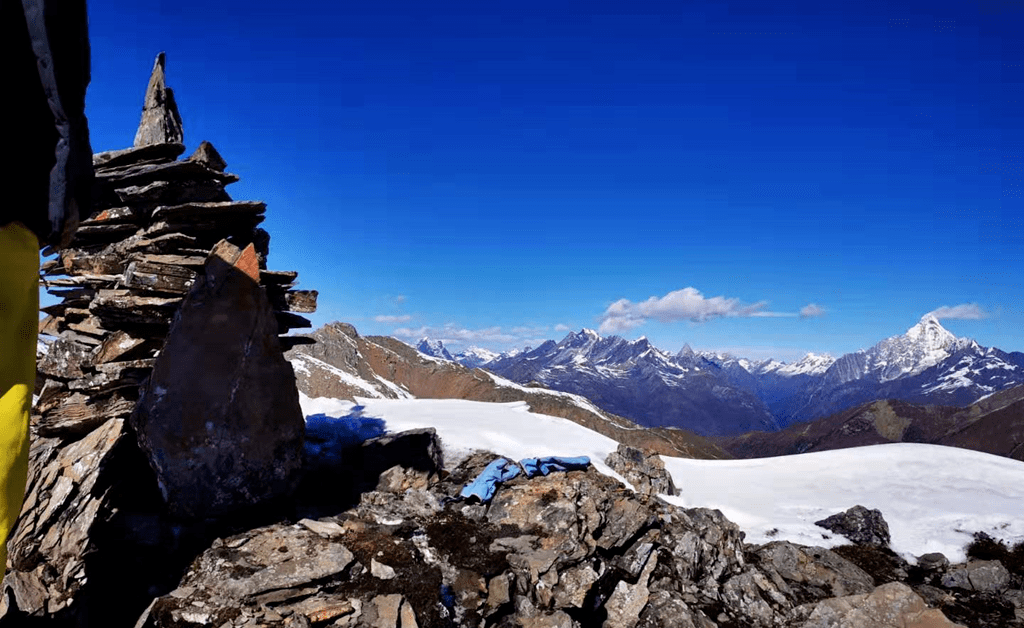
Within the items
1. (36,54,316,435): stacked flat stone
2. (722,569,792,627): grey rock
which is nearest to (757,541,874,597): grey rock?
(722,569,792,627): grey rock

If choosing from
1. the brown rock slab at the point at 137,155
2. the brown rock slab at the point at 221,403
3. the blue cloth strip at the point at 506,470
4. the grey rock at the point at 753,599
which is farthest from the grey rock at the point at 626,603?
the brown rock slab at the point at 137,155

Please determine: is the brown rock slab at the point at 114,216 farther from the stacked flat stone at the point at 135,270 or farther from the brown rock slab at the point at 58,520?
the brown rock slab at the point at 58,520

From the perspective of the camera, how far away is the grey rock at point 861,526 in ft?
61.6

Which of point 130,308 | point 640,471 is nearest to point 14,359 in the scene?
point 130,308

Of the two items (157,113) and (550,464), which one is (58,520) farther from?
(550,464)

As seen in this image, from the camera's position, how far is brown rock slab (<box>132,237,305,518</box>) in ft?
38.7

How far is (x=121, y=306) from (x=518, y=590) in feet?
38.2

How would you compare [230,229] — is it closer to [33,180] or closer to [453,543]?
[453,543]

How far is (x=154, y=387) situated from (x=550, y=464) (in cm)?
1213

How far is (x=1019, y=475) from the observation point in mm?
24016

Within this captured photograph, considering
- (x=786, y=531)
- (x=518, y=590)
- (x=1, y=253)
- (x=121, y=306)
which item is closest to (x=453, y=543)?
(x=518, y=590)

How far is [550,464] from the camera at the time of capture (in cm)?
1780

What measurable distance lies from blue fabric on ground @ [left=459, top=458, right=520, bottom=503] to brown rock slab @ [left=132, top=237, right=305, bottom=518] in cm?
535

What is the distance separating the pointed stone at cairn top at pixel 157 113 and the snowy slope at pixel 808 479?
12504 mm
